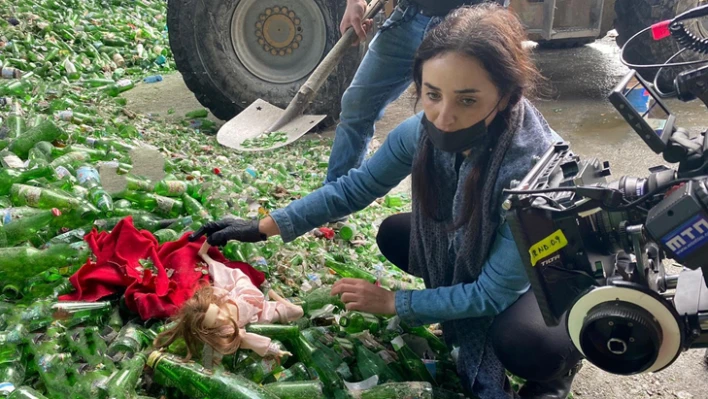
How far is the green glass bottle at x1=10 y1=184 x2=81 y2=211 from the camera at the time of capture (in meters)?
3.20

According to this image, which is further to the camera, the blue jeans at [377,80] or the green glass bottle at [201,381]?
the blue jeans at [377,80]

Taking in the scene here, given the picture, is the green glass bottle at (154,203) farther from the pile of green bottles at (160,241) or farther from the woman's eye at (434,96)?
the woman's eye at (434,96)

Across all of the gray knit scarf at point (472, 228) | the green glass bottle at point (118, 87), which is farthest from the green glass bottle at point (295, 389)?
the green glass bottle at point (118, 87)

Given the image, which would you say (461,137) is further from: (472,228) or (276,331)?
(276,331)

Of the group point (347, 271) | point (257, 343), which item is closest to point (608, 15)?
point (347, 271)

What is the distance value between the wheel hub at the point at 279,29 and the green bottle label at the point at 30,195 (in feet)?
9.15

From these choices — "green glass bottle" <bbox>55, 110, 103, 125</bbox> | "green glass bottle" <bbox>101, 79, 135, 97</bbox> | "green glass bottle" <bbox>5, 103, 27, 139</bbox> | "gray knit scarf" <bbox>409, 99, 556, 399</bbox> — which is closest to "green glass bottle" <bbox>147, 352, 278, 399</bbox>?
"gray knit scarf" <bbox>409, 99, 556, 399</bbox>

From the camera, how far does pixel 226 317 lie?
7.73 feet

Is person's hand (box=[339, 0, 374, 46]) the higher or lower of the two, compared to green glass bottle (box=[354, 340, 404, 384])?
higher

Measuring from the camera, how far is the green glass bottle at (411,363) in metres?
2.70

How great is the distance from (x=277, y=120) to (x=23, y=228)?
242 centimetres

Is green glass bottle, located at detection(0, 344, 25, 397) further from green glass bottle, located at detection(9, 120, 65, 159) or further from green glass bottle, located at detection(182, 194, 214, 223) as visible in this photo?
green glass bottle, located at detection(9, 120, 65, 159)

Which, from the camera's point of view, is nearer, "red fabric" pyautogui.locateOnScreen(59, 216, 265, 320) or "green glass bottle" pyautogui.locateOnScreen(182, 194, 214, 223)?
"red fabric" pyautogui.locateOnScreen(59, 216, 265, 320)

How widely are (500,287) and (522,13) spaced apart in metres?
4.32
